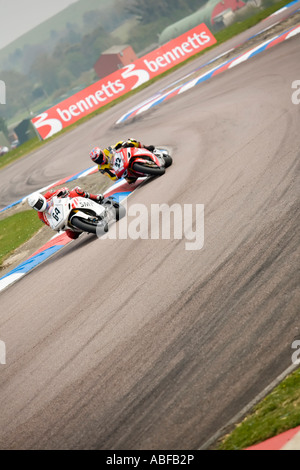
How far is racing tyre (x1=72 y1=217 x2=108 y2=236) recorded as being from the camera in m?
11.2

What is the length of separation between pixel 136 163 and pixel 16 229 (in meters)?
5.57

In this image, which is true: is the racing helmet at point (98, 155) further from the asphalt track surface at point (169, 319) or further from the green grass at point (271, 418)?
the green grass at point (271, 418)

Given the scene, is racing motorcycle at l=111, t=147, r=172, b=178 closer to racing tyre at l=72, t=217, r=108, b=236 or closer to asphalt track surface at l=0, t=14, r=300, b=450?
asphalt track surface at l=0, t=14, r=300, b=450

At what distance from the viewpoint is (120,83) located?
33.5 metres

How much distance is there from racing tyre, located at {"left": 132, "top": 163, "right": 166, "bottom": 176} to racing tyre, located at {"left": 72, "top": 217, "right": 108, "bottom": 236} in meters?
2.21

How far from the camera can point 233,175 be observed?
1073cm

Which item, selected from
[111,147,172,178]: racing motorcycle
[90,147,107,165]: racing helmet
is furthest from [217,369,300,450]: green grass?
[90,147,107,165]: racing helmet

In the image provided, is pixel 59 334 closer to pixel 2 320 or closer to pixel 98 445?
pixel 2 320

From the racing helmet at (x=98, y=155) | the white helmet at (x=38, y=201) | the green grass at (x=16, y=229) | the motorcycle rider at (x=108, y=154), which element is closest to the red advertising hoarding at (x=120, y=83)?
the green grass at (x=16, y=229)

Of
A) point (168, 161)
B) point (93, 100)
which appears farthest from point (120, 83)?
point (168, 161)

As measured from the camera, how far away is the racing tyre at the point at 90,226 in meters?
11.2

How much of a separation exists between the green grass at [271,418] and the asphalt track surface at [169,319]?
0.28 metres
